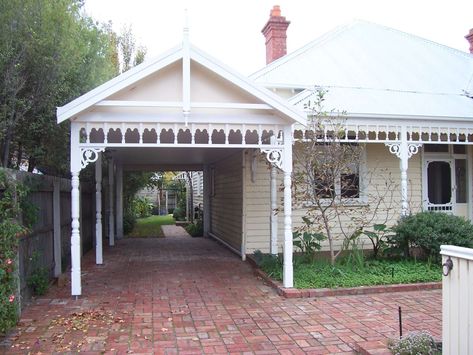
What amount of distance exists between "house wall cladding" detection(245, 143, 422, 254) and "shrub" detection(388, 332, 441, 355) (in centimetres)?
612

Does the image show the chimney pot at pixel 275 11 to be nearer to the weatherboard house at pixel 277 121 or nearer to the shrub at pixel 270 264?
the weatherboard house at pixel 277 121

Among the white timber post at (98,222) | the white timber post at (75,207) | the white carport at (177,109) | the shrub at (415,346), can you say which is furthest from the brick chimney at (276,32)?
the shrub at (415,346)

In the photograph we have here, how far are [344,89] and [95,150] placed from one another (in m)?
6.88

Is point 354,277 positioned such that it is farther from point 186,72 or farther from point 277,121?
point 186,72

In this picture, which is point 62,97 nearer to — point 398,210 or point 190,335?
point 190,335

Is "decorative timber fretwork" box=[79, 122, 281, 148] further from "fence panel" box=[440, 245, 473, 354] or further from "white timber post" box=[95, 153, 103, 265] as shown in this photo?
"fence panel" box=[440, 245, 473, 354]

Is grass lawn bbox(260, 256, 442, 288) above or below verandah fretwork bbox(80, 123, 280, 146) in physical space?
below

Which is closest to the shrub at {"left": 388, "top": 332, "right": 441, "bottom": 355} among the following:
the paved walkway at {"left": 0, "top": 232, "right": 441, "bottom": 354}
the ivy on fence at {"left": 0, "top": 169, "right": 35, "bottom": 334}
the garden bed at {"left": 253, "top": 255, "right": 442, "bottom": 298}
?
the paved walkway at {"left": 0, "top": 232, "right": 441, "bottom": 354}

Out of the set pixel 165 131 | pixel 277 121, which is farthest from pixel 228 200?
pixel 277 121

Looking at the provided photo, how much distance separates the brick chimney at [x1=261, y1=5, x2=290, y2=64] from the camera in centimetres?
1540

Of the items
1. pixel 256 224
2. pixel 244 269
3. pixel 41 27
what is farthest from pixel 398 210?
pixel 41 27

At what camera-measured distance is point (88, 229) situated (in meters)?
13.4

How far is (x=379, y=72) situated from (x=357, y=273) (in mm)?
6686

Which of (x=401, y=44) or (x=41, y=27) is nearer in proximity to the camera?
(x=41, y=27)
